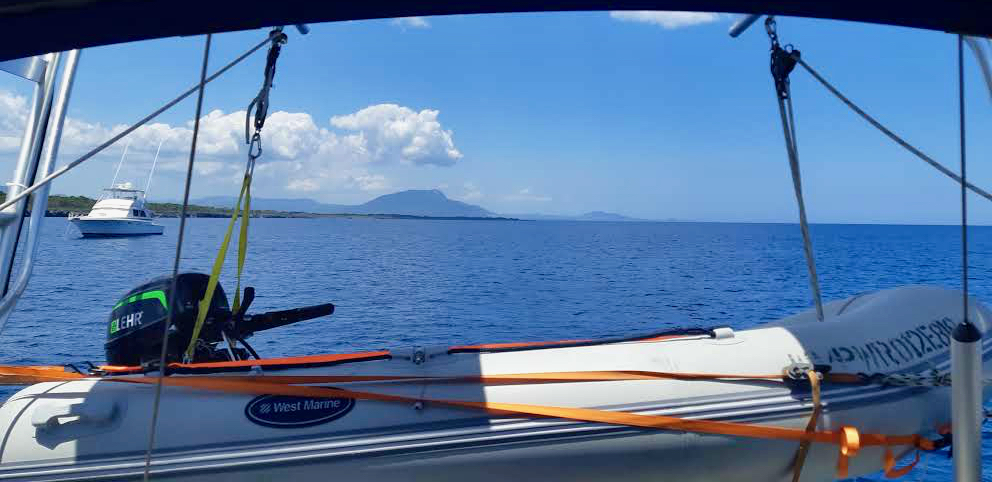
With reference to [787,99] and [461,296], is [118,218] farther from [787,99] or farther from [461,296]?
[787,99]

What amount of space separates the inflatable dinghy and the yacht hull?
151ft

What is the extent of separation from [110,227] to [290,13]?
159 feet

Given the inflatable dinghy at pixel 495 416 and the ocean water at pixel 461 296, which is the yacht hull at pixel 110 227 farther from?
the inflatable dinghy at pixel 495 416

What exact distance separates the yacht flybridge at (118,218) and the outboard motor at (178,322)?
45.6 m

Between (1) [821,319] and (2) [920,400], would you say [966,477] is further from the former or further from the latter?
(1) [821,319]

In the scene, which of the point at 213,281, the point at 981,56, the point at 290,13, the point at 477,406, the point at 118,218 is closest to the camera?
the point at 290,13

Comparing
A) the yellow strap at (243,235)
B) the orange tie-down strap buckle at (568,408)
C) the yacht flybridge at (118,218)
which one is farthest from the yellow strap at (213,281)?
the yacht flybridge at (118,218)

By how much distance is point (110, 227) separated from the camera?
44000 millimetres

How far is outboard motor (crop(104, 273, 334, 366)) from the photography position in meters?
3.35

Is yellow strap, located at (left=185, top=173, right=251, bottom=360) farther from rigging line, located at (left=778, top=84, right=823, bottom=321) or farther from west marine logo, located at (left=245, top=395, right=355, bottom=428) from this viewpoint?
rigging line, located at (left=778, top=84, right=823, bottom=321)

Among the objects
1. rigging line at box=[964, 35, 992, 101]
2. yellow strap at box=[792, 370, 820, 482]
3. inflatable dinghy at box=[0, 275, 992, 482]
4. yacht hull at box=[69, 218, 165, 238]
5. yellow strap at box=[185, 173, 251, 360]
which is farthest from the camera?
yacht hull at box=[69, 218, 165, 238]

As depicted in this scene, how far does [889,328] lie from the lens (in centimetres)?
342

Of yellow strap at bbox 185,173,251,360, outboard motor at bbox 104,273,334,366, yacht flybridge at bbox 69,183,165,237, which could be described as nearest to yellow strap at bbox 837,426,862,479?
outboard motor at bbox 104,273,334,366

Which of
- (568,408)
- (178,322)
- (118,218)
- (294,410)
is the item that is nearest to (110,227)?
(118,218)
